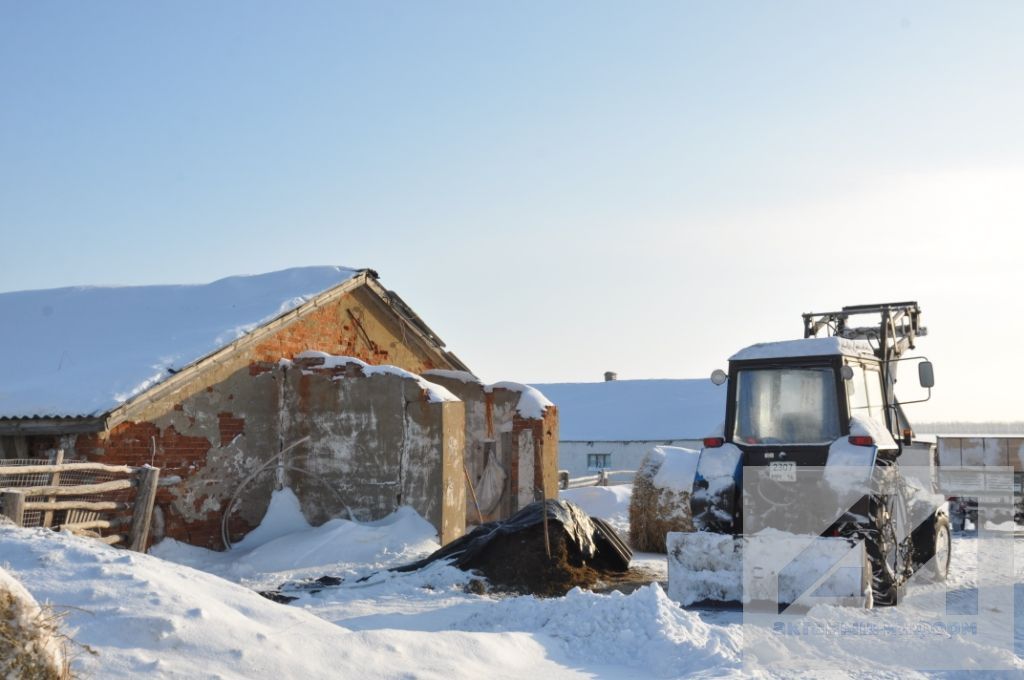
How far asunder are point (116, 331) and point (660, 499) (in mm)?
9025

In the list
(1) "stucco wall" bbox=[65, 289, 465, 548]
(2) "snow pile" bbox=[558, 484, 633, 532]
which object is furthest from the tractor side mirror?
(2) "snow pile" bbox=[558, 484, 633, 532]

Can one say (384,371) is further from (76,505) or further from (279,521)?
(76,505)

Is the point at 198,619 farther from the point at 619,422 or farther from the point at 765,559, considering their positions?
the point at 619,422

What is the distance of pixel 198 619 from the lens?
633 cm

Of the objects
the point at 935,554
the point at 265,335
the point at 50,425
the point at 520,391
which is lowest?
the point at 935,554

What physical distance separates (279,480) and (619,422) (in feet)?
92.8

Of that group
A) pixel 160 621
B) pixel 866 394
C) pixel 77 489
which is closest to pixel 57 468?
pixel 77 489

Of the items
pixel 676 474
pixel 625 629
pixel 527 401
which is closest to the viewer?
pixel 625 629

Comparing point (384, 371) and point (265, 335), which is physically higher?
point (265, 335)

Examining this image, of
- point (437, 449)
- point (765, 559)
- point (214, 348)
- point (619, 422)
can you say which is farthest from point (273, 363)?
point (619, 422)

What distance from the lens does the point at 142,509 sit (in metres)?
11.1

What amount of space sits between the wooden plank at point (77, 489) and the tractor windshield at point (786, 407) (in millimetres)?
6851

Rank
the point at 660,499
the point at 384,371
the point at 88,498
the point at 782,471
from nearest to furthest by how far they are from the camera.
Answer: the point at 782,471 < the point at 88,498 < the point at 384,371 < the point at 660,499

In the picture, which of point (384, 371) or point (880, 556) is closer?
point (880, 556)
